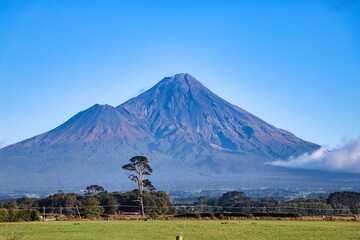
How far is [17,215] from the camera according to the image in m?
36.6

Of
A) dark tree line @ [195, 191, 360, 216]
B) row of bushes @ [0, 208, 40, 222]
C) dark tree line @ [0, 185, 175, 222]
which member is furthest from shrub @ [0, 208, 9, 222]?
dark tree line @ [195, 191, 360, 216]

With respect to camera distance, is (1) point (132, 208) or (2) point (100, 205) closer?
(2) point (100, 205)

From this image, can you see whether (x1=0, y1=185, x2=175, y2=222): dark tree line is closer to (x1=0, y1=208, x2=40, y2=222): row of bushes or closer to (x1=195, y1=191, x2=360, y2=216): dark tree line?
(x1=195, y1=191, x2=360, y2=216): dark tree line

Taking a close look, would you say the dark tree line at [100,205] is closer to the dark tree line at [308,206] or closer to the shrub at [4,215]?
the dark tree line at [308,206]

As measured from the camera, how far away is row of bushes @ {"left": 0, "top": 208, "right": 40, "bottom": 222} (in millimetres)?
35969

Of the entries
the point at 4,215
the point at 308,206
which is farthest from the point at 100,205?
the point at 308,206

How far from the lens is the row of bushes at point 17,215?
118 ft

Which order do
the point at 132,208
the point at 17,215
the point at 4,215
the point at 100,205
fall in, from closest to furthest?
the point at 4,215
the point at 17,215
the point at 100,205
the point at 132,208

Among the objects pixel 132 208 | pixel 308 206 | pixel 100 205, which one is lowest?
pixel 308 206

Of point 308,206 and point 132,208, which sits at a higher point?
point 132,208

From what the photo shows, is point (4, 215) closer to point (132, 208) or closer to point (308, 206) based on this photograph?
point (132, 208)

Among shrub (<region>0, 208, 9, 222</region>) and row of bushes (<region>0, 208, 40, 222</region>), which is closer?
shrub (<region>0, 208, 9, 222</region>)

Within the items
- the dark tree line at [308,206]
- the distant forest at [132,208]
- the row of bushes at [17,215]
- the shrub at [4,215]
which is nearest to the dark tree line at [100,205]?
the distant forest at [132,208]

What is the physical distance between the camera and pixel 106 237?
21.9 metres
